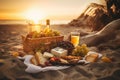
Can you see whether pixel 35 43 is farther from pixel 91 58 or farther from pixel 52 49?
pixel 91 58

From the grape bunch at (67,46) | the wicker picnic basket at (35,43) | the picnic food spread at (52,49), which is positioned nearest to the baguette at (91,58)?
the picnic food spread at (52,49)

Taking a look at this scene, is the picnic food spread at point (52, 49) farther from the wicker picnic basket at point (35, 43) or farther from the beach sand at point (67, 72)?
the beach sand at point (67, 72)

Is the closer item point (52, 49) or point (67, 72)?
point (67, 72)

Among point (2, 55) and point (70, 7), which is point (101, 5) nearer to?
point (70, 7)

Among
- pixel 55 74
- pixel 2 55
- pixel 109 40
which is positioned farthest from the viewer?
pixel 109 40

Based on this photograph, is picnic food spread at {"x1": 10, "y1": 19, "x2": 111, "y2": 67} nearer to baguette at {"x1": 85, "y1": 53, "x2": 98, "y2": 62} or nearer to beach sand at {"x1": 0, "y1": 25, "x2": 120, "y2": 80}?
baguette at {"x1": 85, "y1": 53, "x2": 98, "y2": 62}

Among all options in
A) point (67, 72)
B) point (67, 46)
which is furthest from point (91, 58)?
point (67, 72)

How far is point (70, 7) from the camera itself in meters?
4.96

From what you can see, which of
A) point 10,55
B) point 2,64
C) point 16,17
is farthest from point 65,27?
point 2,64

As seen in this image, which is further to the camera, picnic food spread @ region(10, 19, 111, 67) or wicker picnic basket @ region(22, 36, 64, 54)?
wicker picnic basket @ region(22, 36, 64, 54)

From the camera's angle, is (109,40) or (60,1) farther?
(60,1)

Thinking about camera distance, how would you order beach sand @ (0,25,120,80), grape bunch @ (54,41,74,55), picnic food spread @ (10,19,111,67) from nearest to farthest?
beach sand @ (0,25,120,80)
picnic food spread @ (10,19,111,67)
grape bunch @ (54,41,74,55)

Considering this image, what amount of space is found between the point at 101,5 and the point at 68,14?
1.09 m

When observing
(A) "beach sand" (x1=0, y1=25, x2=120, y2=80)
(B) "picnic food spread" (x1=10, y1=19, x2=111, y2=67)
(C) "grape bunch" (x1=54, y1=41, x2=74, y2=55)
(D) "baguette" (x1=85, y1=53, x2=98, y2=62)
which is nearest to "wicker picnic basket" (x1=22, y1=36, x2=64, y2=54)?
(B) "picnic food spread" (x1=10, y1=19, x2=111, y2=67)
